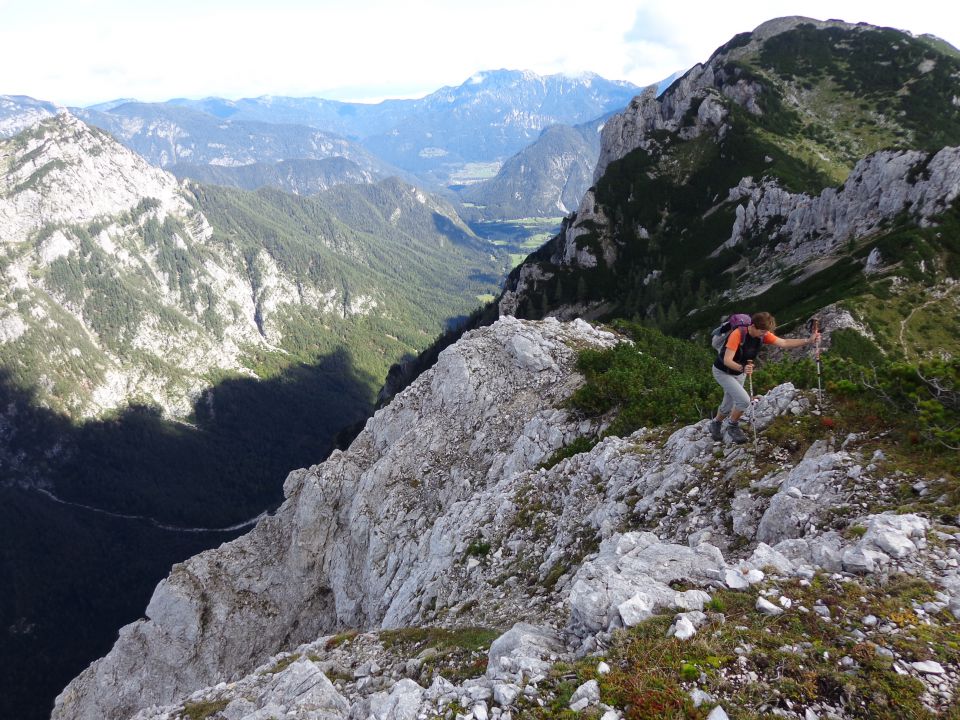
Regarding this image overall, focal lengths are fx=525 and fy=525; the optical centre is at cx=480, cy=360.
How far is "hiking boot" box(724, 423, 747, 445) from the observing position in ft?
51.9

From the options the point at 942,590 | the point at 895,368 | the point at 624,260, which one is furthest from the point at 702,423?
the point at 624,260

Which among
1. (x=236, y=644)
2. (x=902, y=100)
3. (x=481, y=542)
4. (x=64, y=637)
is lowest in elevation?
(x=64, y=637)

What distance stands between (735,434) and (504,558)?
9.25 meters

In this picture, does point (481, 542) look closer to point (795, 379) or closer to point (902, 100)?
A: point (795, 379)

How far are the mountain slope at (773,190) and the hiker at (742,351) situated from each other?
56881 millimetres

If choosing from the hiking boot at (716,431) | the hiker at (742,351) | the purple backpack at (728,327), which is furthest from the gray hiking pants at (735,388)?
the hiking boot at (716,431)

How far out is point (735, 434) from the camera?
1593cm

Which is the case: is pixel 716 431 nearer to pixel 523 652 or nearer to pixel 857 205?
pixel 523 652

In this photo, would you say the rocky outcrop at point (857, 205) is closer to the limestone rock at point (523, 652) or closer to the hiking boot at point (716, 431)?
the hiking boot at point (716, 431)

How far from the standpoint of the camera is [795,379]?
17.3 meters

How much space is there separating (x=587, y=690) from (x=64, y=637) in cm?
24238

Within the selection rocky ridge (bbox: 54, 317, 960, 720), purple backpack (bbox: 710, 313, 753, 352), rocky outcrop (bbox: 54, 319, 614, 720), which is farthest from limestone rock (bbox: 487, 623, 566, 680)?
rocky outcrop (bbox: 54, 319, 614, 720)

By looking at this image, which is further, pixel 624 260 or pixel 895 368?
pixel 624 260

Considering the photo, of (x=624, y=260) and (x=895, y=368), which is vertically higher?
(x=895, y=368)
